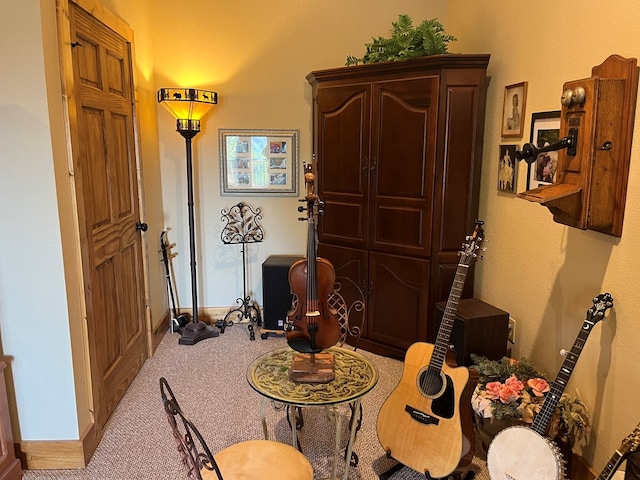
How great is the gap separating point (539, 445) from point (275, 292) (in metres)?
2.28

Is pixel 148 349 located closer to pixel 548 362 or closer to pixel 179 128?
pixel 179 128

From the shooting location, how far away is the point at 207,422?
8.54 ft

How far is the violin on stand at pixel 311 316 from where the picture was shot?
1.90 metres

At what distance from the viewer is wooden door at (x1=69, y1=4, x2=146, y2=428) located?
2365 mm

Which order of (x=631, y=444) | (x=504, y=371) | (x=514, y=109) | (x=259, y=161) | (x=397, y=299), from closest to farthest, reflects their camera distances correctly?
(x=631, y=444), (x=504, y=371), (x=514, y=109), (x=397, y=299), (x=259, y=161)

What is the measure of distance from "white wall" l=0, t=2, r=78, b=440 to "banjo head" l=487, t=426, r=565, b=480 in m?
1.85

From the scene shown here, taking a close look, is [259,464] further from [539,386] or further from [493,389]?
[539,386]

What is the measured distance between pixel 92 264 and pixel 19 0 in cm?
119

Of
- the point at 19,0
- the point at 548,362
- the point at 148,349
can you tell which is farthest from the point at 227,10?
the point at 548,362

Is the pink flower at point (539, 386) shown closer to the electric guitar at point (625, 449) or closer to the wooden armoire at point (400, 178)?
the electric guitar at point (625, 449)

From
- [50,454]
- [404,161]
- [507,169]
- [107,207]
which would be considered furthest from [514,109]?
[50,454]

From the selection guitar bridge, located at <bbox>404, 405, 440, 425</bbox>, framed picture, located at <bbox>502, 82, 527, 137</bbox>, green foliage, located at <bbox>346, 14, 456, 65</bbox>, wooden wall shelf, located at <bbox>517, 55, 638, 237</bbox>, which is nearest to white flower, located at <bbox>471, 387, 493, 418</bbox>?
guitar bridge, located at <bbox>404, 405, 440, 425</bbox>

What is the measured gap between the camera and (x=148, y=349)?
3.38m

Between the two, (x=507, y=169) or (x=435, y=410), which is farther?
(x=507, y=169)
